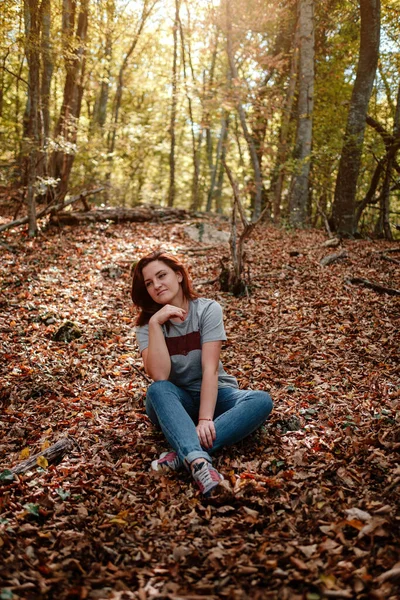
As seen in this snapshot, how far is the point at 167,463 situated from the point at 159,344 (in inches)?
35.1

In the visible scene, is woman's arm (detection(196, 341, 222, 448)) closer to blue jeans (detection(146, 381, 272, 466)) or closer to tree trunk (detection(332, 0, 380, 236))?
blue jeans (detection(146, 381, 272, 466))

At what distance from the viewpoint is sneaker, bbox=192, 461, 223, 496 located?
2.74 m

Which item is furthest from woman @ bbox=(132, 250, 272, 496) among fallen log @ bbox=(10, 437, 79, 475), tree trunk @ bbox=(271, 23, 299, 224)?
tree trunk @ bbox=(271, 23, 299, 224)

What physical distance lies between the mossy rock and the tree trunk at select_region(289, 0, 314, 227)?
687cm

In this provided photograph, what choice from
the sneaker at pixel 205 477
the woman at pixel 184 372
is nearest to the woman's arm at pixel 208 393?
the woman at pixel 184 372

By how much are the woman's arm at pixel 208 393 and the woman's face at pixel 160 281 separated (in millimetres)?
511

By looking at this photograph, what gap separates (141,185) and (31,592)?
2171cm

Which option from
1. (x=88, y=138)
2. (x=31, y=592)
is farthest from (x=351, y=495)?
(x=88, y=138)

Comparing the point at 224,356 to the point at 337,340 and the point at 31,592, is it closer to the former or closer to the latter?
the point at 337,340

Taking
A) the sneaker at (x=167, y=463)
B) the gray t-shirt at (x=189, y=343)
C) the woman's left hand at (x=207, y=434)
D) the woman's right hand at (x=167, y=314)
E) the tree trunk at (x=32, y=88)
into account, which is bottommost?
the sneaker at (x=167, y=463)

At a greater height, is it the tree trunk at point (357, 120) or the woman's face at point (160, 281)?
the tree trunk at point (357, 120)

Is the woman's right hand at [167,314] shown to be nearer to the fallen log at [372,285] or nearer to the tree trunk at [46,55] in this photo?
the fallen log at [372,285]

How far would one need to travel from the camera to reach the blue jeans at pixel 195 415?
9.66 feet

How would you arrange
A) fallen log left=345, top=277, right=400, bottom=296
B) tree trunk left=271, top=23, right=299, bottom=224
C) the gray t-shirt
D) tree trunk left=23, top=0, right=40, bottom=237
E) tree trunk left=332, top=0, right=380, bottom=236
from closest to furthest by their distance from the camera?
1. the gray t-shirt
2. fallen log left=345, top=277, right=400, bottom=296
3. tree trunk left=23, top=0, right=40, bottom=237
4. tree trunk left=332, top=0, right=380, bottom=236
5. tree trunk left=271, top=23, right=299, bottom=224
